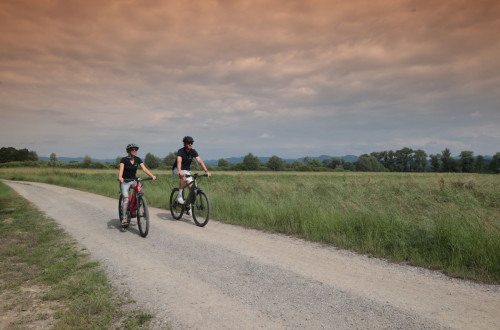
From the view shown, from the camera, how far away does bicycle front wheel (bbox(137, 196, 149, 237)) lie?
25.0 feet

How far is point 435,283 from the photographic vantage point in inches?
Result: 171

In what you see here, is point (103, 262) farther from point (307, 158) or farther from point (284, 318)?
point (307, 158)

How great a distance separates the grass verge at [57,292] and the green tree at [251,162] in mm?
86301

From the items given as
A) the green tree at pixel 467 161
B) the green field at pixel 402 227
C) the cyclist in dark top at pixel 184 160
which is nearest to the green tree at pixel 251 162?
the green tree at pixel 467 161

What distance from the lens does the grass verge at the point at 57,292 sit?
3484 mm

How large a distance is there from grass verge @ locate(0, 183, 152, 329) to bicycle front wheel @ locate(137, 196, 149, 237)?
1503mm

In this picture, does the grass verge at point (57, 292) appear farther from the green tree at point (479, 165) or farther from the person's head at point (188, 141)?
Result: the green tree at point (479, 165)

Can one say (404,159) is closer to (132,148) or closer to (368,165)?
(368,165)

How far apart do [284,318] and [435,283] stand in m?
2.57

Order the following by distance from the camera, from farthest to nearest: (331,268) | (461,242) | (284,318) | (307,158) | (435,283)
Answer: (307,158), (461,242), (331,268), (435,283), (284,318)

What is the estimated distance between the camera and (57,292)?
4238 millimetres

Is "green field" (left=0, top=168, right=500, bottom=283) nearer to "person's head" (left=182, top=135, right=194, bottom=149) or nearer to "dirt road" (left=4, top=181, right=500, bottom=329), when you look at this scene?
"dirt road" (left=4, top=181, right=500, bottom=329)

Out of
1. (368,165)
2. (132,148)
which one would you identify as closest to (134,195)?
(132,148)

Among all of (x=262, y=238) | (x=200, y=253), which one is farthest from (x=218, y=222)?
(x=200, y=253)
